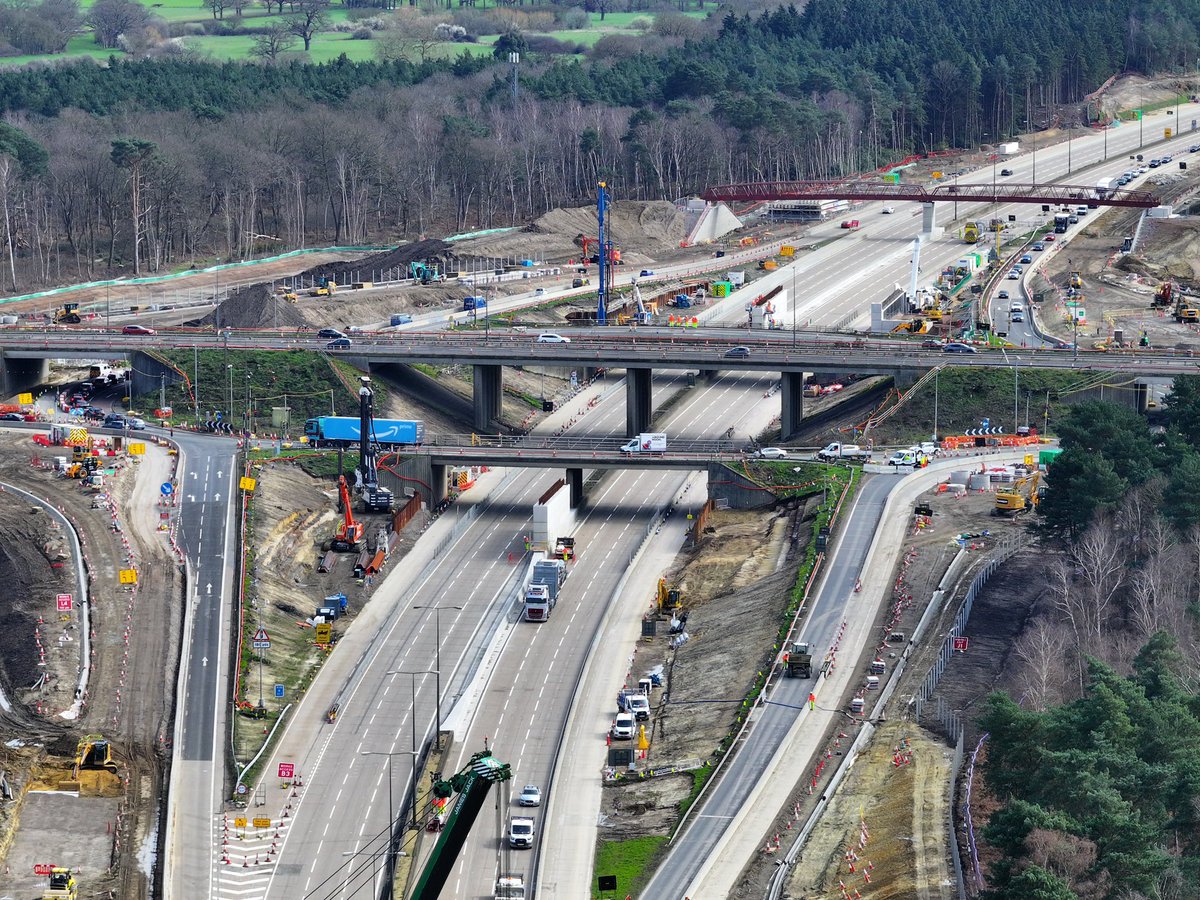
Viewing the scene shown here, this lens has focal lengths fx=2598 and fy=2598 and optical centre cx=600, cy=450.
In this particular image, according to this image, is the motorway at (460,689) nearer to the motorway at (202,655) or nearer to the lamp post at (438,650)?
the lamp post at (438,650)

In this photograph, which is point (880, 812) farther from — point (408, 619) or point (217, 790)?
point (408, 619)

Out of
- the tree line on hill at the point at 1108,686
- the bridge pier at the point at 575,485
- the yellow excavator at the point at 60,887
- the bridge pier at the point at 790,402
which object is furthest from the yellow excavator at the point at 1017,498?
the yellow excavator at the point at 60,887

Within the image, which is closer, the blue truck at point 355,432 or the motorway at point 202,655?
the motorway at point 202,655

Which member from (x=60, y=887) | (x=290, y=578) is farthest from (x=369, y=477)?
(x=60, y=887)

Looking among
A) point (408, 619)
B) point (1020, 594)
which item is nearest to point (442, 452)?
point (408, 619)

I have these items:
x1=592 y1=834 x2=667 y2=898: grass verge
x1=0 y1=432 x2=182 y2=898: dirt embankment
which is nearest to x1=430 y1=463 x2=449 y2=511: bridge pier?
x1=0 y1=432 x2=182 y2=898: dirt embankment
